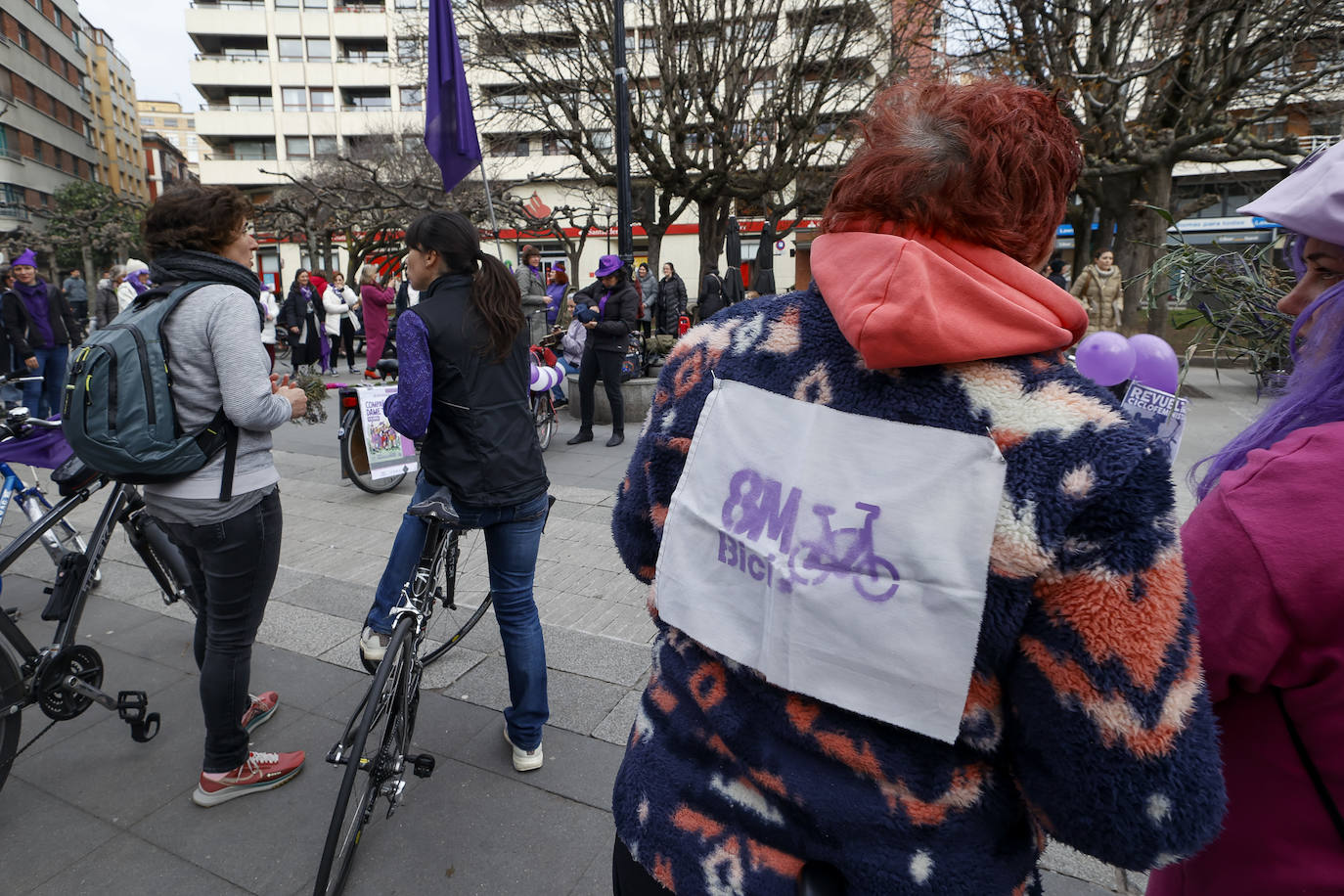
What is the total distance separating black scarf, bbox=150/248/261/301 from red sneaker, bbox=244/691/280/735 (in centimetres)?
158

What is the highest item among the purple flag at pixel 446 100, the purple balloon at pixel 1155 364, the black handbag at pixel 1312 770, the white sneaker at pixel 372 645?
the purple flag at pixel 446 100

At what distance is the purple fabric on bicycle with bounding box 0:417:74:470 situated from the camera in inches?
133

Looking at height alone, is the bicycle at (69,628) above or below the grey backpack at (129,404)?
below

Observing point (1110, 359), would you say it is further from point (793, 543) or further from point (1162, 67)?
point (1162, 67)

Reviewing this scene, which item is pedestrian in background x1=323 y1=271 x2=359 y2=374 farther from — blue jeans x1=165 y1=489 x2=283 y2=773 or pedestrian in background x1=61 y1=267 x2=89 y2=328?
blue jeans x1=165 y1=489 x2=283 y2=773

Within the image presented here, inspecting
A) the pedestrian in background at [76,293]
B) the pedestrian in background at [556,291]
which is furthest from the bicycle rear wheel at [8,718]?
the pedestrian in background at [76,293]

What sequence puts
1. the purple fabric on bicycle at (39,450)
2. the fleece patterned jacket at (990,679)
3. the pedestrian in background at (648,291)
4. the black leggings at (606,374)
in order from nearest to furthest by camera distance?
1. the fleece patterned jacket at (990,679)
2. the purple fabric on bicycle at (39,450)
3. the black leggings at (606,374)
4. the pedestrian in background at (648,291)

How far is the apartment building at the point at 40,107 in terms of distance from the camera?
133ft

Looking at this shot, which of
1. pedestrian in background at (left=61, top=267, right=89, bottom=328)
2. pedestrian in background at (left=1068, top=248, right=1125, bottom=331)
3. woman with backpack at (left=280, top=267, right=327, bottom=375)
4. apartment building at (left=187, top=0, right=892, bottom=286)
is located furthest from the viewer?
apartment building at (left=187, top=0, right=892, bottom=286)

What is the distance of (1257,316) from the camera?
2484 mm

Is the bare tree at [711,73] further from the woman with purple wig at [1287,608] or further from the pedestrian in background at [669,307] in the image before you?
the woman with purple wig at [1287,608]

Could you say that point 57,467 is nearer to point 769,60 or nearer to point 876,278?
point 876,278

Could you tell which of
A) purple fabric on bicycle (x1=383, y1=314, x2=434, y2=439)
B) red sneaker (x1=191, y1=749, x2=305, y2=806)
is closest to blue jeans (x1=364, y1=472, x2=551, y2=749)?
purple fabric on bicycle (x1=383, y1=314, x2=434, y2=439)

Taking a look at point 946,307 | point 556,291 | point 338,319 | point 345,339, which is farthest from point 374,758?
point 345,339
